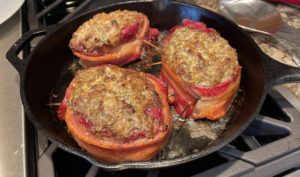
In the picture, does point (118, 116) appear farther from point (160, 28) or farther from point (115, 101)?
point (160, 28)

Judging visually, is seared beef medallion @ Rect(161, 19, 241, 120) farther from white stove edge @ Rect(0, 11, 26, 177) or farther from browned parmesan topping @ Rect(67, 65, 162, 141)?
white stove edge @ Rect(0, 11, 26, 177)

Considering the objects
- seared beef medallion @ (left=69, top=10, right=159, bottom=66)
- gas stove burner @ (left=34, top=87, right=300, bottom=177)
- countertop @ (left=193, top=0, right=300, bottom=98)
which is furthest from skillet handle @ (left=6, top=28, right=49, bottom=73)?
countertop @ (left=193, top=0, right=300, bottom=98)

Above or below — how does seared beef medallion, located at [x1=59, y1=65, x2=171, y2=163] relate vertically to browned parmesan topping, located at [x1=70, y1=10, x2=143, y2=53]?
below

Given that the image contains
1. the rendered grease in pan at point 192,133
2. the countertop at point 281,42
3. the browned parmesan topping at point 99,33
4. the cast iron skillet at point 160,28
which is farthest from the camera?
the countertop at point 281,42

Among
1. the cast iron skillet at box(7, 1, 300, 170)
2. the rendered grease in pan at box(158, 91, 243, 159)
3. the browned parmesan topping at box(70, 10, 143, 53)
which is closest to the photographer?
the cast iron skillet at box(7, 1, 300, 170)

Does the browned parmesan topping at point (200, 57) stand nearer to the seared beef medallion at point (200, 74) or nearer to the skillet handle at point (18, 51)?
the seared beef medallion at point (200, 74)

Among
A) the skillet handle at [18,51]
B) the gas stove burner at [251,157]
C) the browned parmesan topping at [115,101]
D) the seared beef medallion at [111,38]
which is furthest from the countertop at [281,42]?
the skillet handle at [18,51]

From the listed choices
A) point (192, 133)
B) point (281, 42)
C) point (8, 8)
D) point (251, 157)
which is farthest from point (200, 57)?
point (8, 8)
